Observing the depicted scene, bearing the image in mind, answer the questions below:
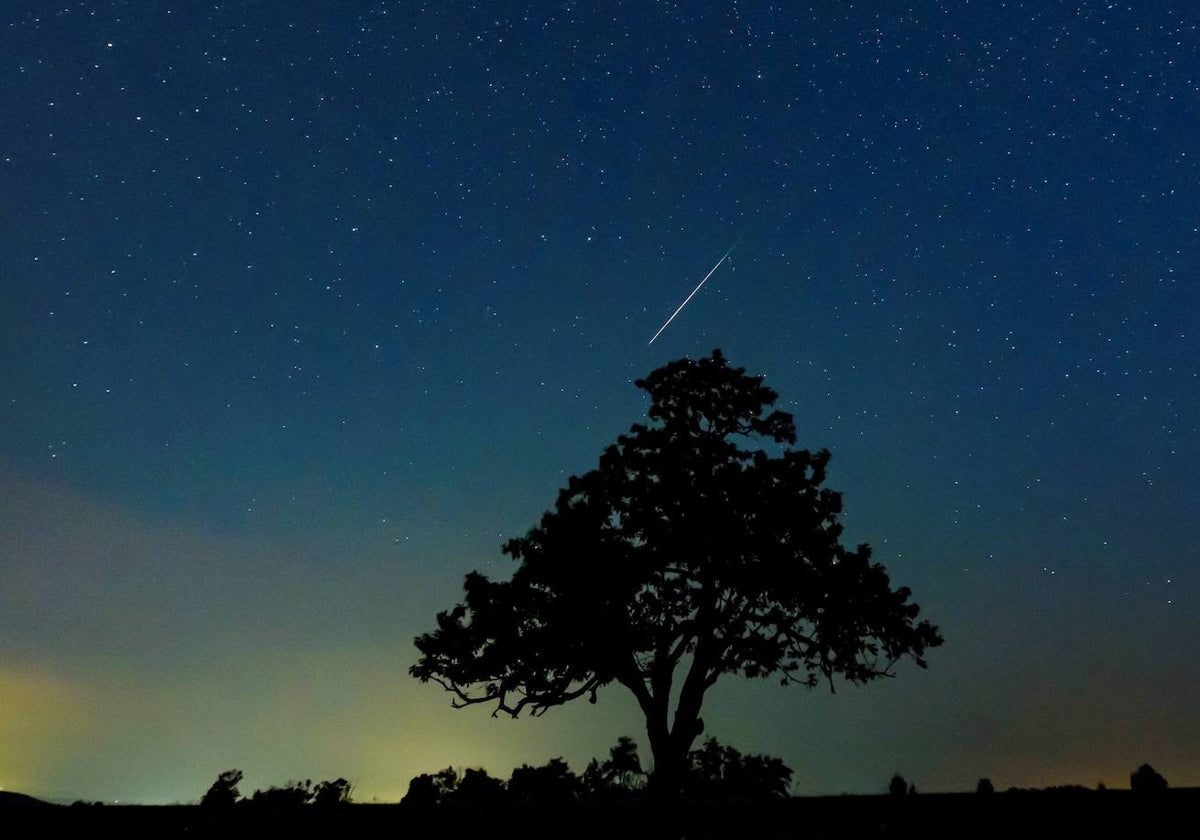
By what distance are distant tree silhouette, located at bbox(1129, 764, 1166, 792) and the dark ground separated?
4.16 ft

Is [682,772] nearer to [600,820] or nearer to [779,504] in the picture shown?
[600,820]

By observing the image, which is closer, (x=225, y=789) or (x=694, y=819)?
(x=694, y=819)

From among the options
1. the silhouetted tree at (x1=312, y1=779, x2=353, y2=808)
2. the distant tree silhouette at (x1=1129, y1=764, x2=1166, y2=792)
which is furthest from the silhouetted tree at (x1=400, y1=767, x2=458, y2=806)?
the distant tree silhouette at (x1=1129, y1=764, x2=1166, y2=792)

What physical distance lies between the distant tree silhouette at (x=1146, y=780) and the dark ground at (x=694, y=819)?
49.9 inches

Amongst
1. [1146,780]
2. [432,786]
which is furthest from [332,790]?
[1146,780]

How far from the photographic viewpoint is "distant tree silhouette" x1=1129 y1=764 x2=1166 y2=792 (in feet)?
63.7

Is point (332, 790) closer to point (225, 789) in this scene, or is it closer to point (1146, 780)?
point (225, 789)

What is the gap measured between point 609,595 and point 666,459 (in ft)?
14.6

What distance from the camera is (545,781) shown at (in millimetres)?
48000

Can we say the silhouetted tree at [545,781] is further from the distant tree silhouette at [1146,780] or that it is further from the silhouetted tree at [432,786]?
the distant tree silhouette at [1146,780]

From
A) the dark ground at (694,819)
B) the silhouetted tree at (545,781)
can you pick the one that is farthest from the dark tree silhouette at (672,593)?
the silhouetted tree at (545,781)

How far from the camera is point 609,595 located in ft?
83.6

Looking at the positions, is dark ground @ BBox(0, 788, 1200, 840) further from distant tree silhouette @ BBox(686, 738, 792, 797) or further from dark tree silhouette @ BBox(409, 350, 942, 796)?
distant tree silhouette @ BBox(686, 738, 792, 797)

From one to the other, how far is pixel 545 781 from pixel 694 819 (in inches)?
1140
